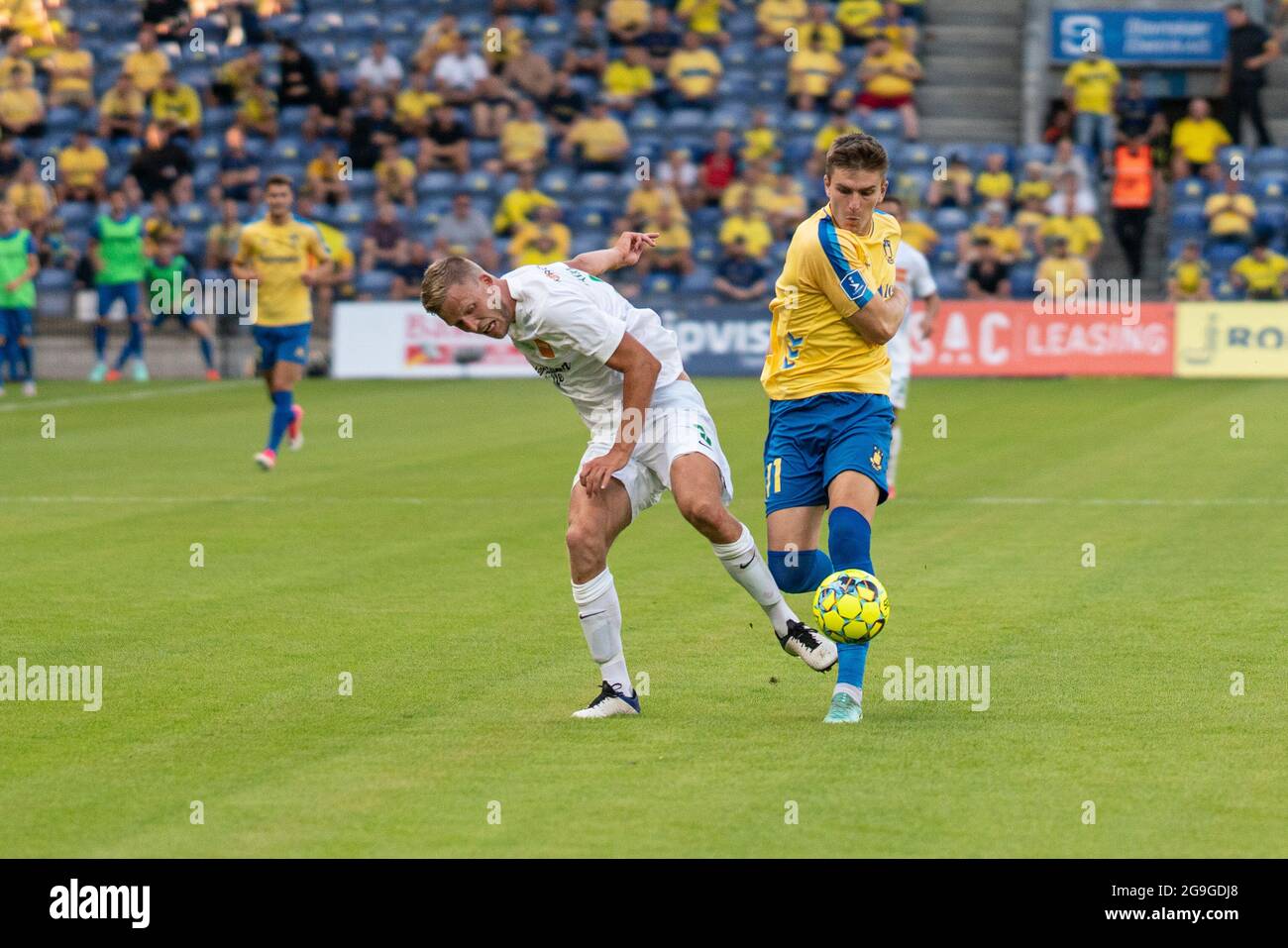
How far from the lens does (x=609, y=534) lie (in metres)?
7.94

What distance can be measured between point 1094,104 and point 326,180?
1098 centimetres

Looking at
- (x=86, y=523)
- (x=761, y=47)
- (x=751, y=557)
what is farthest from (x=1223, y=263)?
(x=751, y=557)

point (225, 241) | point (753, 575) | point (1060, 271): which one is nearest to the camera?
point (753, 575)

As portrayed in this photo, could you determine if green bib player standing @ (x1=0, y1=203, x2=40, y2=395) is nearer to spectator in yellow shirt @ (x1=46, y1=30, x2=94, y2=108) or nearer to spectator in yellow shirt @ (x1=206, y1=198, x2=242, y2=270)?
spectator in yellow shirt @ (x1=206, y1=198, x2=242, y2=270)

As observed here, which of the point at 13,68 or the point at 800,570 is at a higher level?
the point at 13,68

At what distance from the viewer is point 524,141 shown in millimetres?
30984

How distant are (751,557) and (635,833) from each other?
2193mm

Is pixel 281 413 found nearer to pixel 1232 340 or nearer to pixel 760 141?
pixel 1232 340

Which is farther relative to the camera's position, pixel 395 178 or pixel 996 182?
pixel 395 178

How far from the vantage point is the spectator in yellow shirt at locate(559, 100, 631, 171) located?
3083 centimetres

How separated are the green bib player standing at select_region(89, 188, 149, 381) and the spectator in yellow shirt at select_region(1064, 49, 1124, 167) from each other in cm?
1314

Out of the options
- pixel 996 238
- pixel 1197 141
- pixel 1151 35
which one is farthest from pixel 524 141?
pixel 1197 141

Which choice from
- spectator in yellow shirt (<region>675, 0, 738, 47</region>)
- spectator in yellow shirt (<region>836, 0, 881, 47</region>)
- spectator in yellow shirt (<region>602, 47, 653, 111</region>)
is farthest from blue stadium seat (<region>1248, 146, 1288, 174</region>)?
spectator in yellow shirt (<region>602, 47, 653, 111</region>)

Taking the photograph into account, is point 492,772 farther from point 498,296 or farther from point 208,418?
→ point 208,418
